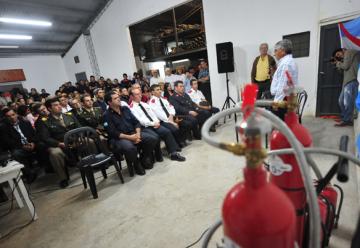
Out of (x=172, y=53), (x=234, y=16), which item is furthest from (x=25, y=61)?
(x=234, y=16)

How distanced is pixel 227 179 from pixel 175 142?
3.48 feet

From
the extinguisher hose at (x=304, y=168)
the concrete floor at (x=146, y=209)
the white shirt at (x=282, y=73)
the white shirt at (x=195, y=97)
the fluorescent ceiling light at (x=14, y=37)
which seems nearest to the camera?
the extinguisher hose at (x=304, y=168)

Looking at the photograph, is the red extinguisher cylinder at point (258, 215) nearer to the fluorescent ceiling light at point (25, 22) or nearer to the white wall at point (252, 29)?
the white wall at point (252, 29)

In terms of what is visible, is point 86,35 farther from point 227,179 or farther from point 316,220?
point 316,220

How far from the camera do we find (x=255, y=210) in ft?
A: 1.59

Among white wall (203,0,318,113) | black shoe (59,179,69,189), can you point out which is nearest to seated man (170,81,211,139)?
white wall (203,0,318,113)

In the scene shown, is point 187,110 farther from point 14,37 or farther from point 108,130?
point 14,37

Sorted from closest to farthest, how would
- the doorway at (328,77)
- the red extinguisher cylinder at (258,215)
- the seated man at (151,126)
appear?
1. the red extinguisher cylinder at (258,215)
2. the seated man at (151,126)
3. the doorway at (328,77)

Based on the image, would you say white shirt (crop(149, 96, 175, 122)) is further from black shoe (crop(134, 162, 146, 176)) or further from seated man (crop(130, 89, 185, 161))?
black shoe (crop(134, 162, 146, 176))

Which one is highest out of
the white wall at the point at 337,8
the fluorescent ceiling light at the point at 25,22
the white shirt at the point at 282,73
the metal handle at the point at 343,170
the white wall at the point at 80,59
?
the fluorescent ceiling light at the point at 25,22

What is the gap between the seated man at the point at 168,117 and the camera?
3201mm

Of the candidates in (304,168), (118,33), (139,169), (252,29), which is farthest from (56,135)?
(118,33)

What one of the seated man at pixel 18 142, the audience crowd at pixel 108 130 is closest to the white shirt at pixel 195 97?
the audience crowd at pixel 108 130

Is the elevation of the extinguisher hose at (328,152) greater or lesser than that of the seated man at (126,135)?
greater
